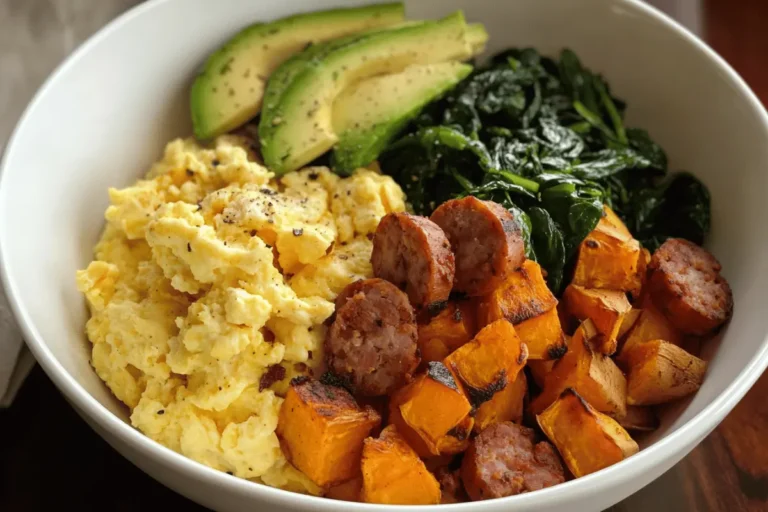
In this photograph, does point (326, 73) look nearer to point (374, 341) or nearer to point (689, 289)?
point (374, 341)

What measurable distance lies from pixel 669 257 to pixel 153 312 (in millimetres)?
1332

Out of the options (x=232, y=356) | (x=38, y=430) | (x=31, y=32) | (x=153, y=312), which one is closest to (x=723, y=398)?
(x=232, y=356)

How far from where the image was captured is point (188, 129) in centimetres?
250

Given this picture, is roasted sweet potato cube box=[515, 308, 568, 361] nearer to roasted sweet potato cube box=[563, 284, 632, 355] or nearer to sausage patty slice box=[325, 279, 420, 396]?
roasted sweet potato cube box=[563, 284, 632, 355]

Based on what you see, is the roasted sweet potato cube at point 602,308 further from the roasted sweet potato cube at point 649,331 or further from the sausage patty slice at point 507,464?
the sausage patty slice at point 507,464

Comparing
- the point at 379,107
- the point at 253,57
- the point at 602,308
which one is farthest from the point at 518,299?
the point at 253,57

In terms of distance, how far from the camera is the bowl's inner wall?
1880 millimetres

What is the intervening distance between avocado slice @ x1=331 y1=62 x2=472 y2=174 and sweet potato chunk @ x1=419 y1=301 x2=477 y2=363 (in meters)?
0.64

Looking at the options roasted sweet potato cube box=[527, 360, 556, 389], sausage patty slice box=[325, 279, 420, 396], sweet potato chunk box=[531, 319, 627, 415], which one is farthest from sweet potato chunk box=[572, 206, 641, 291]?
sausage patty slice box=[325, 279, 420, 396]

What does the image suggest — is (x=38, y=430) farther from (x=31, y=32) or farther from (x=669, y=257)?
(x=669, y=257)

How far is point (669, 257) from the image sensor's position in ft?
6.68

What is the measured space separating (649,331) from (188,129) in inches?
61.0

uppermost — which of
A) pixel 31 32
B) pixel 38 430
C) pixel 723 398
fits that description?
pixel 31 32

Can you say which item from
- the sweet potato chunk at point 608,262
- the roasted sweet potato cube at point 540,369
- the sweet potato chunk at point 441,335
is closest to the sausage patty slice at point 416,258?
the sweet potato chunk at point 441,335
